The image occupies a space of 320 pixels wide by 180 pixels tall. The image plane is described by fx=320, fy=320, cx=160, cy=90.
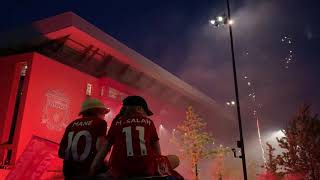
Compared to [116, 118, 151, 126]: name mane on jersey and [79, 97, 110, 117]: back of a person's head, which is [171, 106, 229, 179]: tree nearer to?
[79, 97, 110, 117]: back of a person's head

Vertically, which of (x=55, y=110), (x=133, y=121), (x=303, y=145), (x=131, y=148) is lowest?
(x=131, y=148)

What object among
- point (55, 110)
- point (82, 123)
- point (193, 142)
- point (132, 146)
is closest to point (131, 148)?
point (132, 146)

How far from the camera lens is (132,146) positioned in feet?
10.7

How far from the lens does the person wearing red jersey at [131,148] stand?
3.21 m

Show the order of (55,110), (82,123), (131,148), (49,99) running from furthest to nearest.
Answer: (55,110)
(49,99)
(82,123)
(131,148)

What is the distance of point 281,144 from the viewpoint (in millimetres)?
23188

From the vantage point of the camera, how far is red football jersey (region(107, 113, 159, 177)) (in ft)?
10.5

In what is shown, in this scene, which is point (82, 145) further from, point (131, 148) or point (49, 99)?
point (49, 99)

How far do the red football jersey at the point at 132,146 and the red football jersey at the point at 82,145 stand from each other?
373 millimetres

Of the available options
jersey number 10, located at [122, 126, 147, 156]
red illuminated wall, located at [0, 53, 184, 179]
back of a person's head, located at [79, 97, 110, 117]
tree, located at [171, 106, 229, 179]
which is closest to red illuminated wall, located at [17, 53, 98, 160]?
red illuminated wall, located at [0, 53, 184, 179]


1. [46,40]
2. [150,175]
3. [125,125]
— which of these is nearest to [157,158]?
[150,175]

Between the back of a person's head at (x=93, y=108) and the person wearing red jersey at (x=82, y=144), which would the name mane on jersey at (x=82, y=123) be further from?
the back of a person's head at (x=93, y=108)

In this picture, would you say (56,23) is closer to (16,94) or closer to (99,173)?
(16,94)

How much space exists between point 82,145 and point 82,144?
12 millimetres
